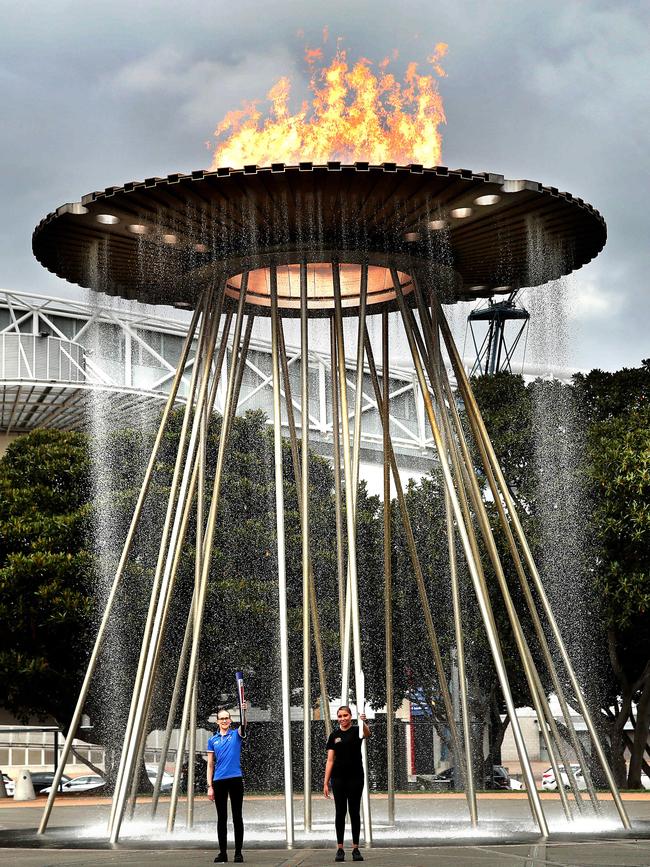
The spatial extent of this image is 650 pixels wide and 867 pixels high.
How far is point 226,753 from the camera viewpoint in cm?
1183

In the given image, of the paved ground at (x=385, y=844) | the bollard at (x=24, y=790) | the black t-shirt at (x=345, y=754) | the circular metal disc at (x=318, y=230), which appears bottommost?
the bollard at (x=24, y=790)

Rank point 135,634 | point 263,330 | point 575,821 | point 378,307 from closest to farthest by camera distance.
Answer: point 575,821 < point 378,307 < point 135,634 < point 263,330

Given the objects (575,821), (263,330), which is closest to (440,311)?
(575,821)

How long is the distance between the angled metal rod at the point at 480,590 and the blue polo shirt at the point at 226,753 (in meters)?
2.73

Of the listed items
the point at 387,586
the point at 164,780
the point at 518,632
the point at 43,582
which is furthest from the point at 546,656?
the point at 164,780

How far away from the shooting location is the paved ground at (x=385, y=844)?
434 inches

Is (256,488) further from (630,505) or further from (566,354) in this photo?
(566,354)

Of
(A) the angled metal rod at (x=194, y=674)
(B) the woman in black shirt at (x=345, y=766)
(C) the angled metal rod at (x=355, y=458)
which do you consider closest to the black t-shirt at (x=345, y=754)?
(B) the woman in black shirt at (x=345, y=766)

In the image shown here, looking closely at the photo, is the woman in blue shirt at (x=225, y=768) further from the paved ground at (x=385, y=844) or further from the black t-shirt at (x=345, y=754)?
the black t-shirt at (x=345, y=754)

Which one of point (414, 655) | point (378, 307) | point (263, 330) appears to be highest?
point (263, 330)

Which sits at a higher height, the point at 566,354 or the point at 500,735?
the point at 566,354

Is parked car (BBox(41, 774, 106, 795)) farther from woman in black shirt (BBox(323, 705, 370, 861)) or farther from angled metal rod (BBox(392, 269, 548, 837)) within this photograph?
woman in black shirt (BBox(323, 705, 370, 861))

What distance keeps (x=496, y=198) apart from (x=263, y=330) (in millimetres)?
41952

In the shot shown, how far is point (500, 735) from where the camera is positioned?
33438 mm
